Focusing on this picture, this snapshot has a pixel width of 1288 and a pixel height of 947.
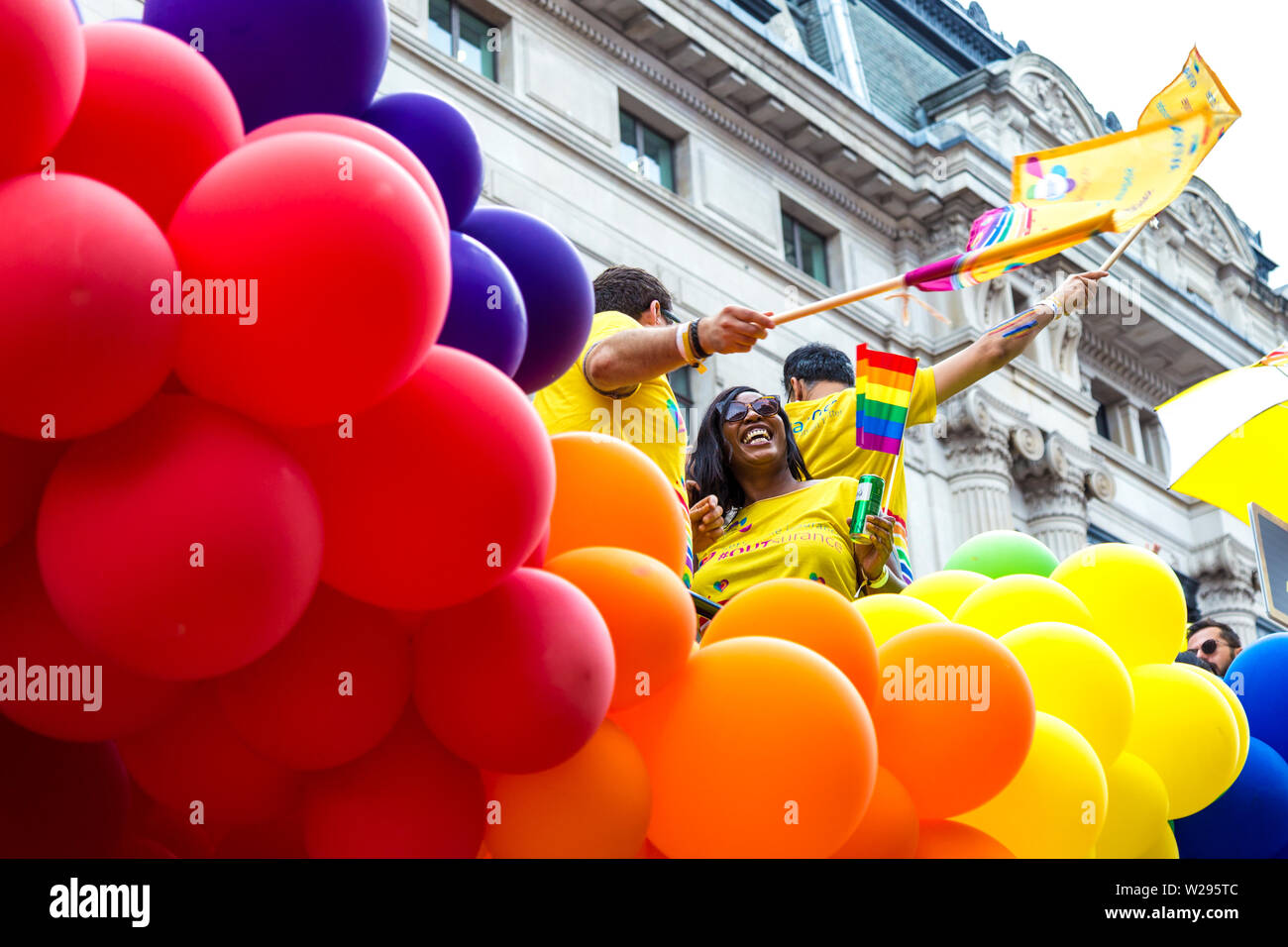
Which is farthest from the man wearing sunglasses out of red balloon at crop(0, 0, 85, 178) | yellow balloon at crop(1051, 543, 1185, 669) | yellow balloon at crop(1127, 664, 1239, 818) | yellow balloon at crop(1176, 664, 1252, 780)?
red balloon at crop(0, 0, 85, 178)

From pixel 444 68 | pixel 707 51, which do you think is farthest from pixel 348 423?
pixel 707 51

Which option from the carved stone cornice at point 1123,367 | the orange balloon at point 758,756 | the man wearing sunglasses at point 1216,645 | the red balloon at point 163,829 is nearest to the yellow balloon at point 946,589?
the orange balloon at point 758,756

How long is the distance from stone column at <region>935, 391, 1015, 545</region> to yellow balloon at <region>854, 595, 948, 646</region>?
13.2m

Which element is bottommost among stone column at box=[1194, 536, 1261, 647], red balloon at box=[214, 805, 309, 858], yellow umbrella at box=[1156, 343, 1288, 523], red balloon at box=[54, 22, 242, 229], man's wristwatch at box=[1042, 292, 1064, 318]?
red balloon at box=[214, 805, 309, 858]

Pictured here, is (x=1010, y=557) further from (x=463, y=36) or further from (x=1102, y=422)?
(x=1102, y=422)

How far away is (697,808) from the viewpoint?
99.9 inches

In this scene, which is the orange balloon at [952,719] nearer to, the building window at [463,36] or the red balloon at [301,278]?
the red balloon at [301,278]

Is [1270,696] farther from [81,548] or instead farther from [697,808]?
[81,548]

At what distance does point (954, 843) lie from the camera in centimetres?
300

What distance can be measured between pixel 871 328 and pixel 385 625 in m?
14.6

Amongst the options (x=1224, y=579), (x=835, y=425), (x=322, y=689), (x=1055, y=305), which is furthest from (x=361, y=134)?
(x=1224, y=579)

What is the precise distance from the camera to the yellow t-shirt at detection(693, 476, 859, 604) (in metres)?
4.07

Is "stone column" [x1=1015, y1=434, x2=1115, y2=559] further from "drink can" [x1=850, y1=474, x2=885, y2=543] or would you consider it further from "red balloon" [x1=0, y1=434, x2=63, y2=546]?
"red balloon" [x1=0, y1=434, x2=63, y2=546]

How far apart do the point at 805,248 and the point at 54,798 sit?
15.0m
